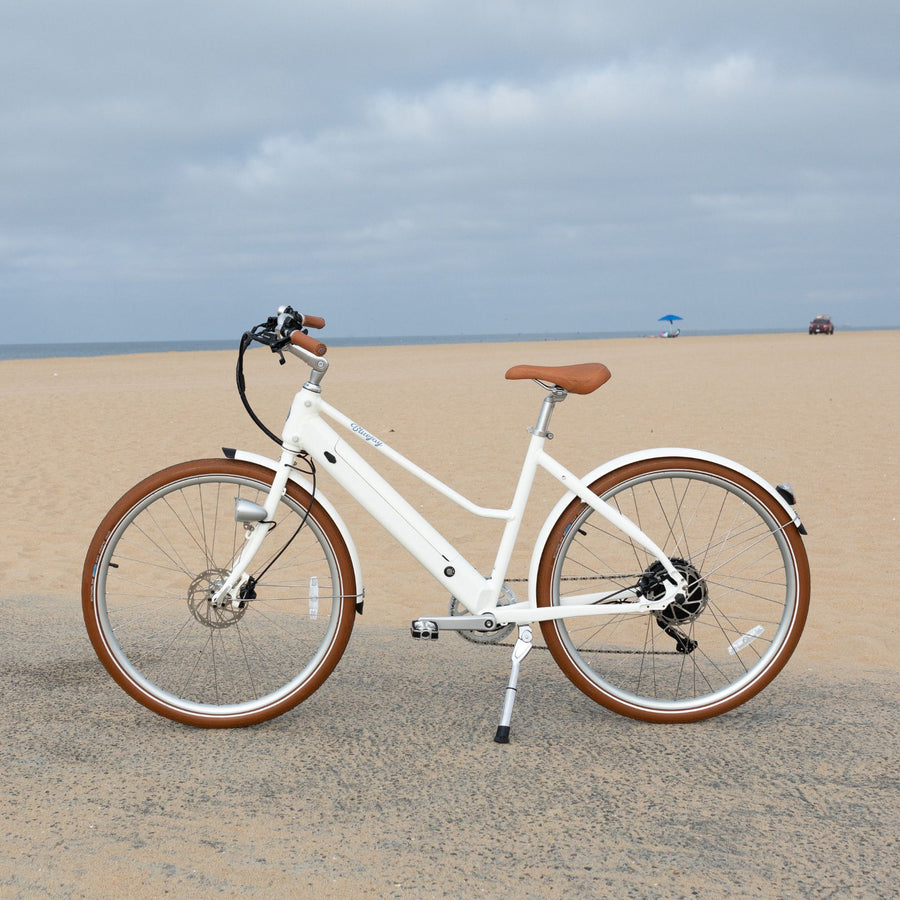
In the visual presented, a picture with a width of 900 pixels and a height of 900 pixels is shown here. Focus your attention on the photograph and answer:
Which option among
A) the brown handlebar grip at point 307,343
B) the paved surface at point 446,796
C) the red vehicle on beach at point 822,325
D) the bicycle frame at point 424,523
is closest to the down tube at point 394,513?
the bicycle frame at point 424,523

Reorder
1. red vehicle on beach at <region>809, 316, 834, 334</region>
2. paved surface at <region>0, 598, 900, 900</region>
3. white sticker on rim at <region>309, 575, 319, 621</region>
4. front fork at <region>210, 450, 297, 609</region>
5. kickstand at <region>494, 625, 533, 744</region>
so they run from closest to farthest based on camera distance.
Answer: paved surface at <region>0, 598, 900, 900</region>, kickstand at <region>494, 625, 533, 744</region>, front fork at <region>210, 450, 297, 609</region>, white sticker on rim at <region>309, 575, 319, 621</region>, red vehicle on beach at <region>809, 316, 834, 334</region>

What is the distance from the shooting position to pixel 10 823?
8.68ft

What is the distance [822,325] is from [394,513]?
233 ft

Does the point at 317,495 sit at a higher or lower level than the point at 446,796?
higher

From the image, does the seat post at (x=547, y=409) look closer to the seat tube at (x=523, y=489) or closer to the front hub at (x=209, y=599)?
the seat tube at (x=523, y=489)

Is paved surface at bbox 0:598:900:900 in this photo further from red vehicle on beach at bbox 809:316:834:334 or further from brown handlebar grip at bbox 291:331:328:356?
red vehicle on beach at bbox 809:316:834:334

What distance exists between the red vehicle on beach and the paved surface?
69.9m

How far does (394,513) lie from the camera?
11.3 feet

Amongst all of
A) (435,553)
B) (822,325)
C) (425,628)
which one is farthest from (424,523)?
(822,325)

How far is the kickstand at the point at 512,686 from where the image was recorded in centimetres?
323

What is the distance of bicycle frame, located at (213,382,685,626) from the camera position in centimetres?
338

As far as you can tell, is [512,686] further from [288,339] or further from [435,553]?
[288,339]

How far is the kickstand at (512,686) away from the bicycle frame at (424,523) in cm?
6

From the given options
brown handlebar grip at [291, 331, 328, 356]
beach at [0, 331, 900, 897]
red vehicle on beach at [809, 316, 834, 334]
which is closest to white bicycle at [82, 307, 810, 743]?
brown handlebar grip at [291, 331, 328, 356]
